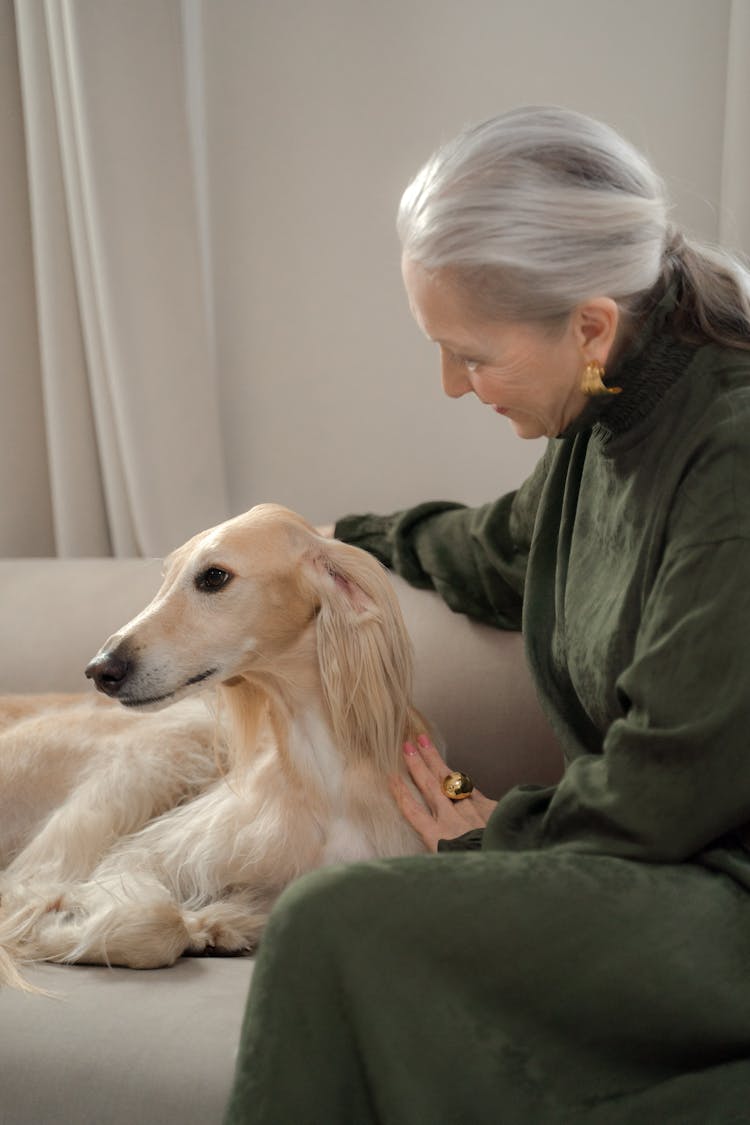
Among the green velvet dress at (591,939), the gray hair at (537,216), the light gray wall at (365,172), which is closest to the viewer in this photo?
the green velvet dress at (591,939)

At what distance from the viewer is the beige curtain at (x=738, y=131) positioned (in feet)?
6.60

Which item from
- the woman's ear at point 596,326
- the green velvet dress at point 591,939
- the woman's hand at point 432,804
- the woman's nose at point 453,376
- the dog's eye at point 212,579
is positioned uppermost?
the woman's ear at point 596,326

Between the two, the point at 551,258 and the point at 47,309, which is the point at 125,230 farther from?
the point at 551,258

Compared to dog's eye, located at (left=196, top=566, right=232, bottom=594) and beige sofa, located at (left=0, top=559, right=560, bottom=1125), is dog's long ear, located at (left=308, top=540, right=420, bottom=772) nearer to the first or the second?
dog's eye, located at (left=196, top=566, right=232, bottom=594)

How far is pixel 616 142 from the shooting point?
1.29 metres

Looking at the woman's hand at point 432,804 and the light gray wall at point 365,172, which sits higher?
the light gray wall at point 365,172

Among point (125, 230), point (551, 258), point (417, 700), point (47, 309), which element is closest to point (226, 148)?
point (125, 230)

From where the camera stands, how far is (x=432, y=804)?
163 cm

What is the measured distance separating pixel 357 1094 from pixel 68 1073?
14.0 inches

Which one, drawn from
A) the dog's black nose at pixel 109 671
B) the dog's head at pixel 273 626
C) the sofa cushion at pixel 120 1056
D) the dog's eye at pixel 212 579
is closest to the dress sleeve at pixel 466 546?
the dog's head at pixel 273 626

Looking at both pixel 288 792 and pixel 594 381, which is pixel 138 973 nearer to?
pixel 288 792

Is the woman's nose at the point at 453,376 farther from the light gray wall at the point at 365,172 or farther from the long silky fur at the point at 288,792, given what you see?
the light gray wall at the point at 365,172

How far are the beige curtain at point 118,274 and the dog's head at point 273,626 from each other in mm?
926

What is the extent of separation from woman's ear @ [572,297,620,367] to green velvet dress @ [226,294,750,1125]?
0.13 m
